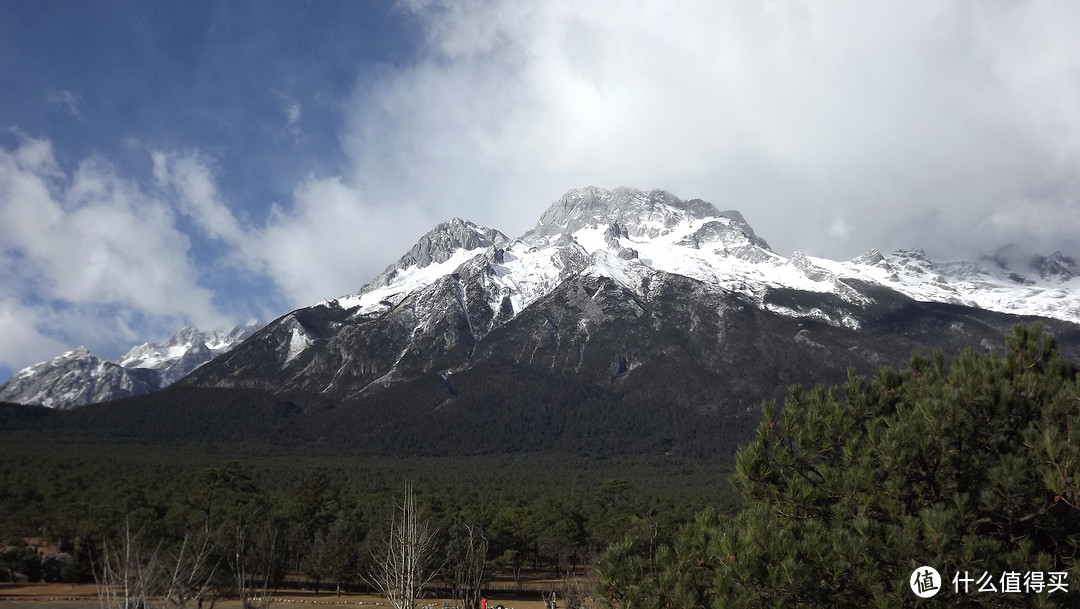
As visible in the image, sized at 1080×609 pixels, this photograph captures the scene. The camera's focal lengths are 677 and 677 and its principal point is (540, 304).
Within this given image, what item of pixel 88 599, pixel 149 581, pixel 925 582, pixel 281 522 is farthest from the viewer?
pixel 281 522

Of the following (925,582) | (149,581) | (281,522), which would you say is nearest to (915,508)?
(925,582)

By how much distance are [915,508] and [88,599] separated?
62415 millimetres

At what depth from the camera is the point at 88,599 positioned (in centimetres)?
5272

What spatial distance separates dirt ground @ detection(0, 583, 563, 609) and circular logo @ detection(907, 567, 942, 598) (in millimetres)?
45499

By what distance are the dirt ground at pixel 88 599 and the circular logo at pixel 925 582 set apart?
45.5 meters

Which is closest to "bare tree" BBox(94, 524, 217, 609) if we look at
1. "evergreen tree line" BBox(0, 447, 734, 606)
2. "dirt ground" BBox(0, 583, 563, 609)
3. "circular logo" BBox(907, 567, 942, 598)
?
"dirt ground" BBox(0, 583, 563, 609)

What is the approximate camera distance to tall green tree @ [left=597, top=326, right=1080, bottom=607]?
8.65 metres

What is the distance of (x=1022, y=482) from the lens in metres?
8.91

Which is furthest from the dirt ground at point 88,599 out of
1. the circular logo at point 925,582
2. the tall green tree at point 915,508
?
the circular logo at point 925,582

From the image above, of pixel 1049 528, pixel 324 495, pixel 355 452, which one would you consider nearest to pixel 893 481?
pixel 1049 528

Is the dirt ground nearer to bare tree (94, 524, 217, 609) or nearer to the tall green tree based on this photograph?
bare tree (94, 524, 217, 609)

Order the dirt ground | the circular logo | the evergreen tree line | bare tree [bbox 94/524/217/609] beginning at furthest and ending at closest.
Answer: the evergreen tree line, the dirt ground, bare tree [bbox 94/524/217/609], the circular logo

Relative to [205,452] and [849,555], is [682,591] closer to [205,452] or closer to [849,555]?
[849,555]

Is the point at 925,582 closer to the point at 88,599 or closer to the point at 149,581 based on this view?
the point at 149,581
